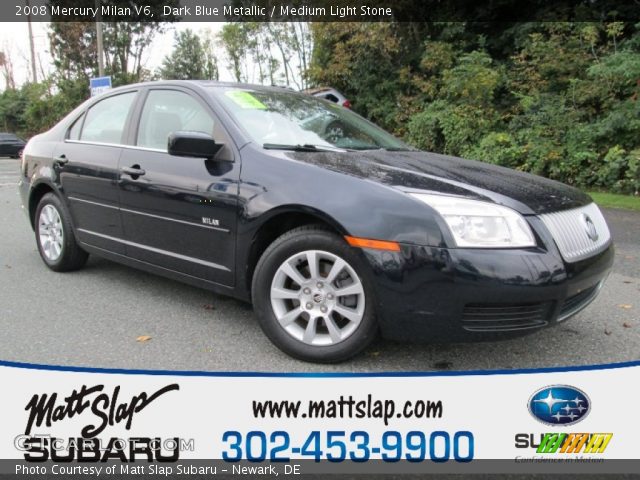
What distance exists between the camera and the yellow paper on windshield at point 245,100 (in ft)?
11.7

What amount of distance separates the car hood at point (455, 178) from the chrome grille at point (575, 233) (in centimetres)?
5

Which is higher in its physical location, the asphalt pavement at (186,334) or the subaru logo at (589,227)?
the subaru logo at (589,227)

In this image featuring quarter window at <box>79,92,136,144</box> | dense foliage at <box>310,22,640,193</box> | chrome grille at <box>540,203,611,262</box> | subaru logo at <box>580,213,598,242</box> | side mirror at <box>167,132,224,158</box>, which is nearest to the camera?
chrome grille at <box>540,203,611,262</box>

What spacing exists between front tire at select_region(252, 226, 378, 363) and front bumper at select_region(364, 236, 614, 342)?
0.13 meters

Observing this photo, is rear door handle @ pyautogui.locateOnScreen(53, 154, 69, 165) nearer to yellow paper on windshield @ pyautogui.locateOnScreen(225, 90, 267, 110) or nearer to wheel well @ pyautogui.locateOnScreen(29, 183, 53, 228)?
wheel well @ pyautogui.locateOnScreen(29, 183, 53, 228)

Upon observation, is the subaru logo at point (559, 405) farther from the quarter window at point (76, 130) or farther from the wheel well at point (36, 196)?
the wheel well at point (36, 196)

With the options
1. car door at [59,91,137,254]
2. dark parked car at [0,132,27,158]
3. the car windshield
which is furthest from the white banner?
dark parked car at [0,132,27,158]

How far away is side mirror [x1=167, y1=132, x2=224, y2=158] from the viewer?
314 cm

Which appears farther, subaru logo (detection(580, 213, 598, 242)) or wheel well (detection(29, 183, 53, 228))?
wheel well (detection(29, 183, 53, 228))

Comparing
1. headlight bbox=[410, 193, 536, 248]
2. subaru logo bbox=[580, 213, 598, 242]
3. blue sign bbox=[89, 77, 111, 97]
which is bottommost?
subaru logo bbox=[580, 213, 598, 242]

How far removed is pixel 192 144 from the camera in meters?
3.15

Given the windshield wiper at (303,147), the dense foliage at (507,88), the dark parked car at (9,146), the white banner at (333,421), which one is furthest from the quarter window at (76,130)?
the dark parked car at (9,146)

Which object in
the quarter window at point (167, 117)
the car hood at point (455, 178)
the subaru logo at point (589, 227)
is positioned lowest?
the subaru logo at point (589, 227)

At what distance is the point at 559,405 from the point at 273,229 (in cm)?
170
